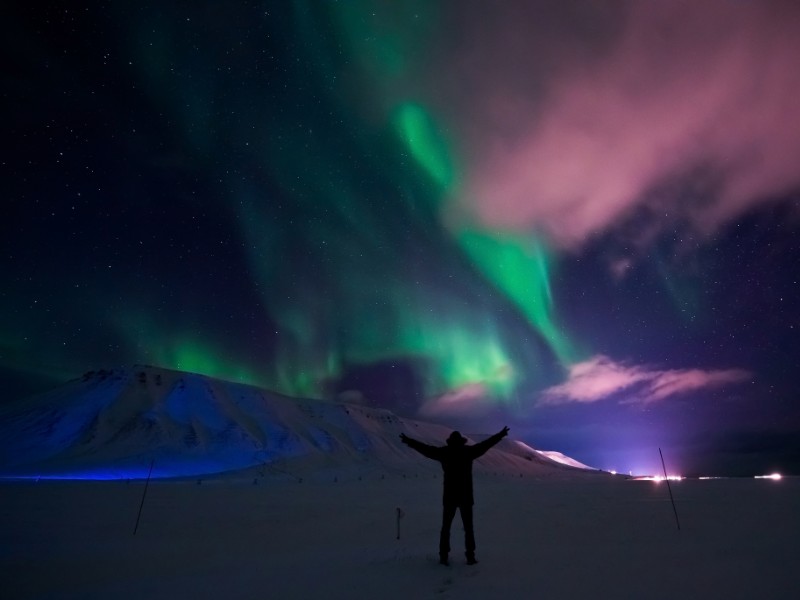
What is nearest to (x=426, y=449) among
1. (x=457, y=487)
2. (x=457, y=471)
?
(x=457, y=471)

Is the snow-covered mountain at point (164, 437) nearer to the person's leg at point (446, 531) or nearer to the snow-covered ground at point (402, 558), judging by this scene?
the snow-covered ground at point (402, 558)

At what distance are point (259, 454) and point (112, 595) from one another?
5902 inches

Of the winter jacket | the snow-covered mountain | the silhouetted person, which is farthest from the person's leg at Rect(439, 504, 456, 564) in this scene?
the snow-covered mountain

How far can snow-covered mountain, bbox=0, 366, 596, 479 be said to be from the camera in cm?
12269

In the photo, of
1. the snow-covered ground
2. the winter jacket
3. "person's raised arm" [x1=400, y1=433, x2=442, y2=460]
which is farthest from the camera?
"person's raised arm" [x1=400, y1=433, x2=442, y2=460]

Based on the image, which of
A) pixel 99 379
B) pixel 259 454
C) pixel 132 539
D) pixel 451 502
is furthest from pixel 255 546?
pixel 99 379

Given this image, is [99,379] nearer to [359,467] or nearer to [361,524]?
[359,467]

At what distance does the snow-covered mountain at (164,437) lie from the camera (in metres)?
123

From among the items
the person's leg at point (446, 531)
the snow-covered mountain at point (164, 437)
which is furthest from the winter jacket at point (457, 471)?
the snow-covered mountain at point (164, 437)

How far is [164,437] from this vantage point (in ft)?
484

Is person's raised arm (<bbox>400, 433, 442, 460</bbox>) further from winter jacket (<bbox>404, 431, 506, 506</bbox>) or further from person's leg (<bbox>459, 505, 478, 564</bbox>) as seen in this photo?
person's leg (<bbox>459, 505, 478, 564</bbox>)

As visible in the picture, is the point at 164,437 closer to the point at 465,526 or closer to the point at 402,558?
the point at 402,558

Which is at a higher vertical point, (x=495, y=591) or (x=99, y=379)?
(x=99, y=379)

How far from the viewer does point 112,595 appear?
8.82 m
